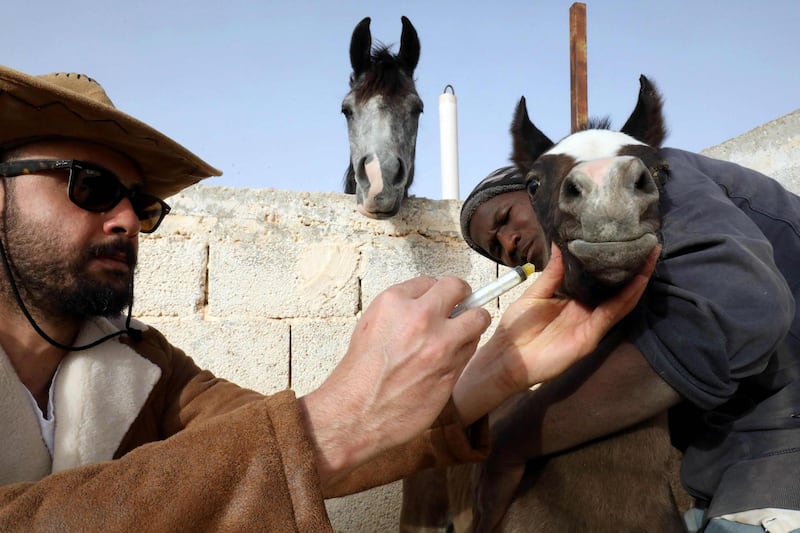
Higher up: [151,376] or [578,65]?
[578,65]

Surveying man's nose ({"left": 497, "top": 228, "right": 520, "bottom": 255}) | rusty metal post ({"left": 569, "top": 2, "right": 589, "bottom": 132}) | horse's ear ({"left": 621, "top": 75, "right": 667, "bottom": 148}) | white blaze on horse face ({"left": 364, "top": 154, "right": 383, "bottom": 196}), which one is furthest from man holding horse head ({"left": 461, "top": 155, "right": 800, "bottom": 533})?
rusty metal post ({"left": 569, "top": 2, "right": 589, "bottom": 132})

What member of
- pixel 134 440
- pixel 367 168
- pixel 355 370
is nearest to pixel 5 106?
pixel 134 440

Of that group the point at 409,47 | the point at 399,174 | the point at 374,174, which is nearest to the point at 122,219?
the point at 374,174

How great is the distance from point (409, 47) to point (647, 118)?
11.7 feet

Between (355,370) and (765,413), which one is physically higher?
(355,370)

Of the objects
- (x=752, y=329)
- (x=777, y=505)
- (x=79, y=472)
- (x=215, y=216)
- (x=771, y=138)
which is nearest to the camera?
(x=79, y=472)

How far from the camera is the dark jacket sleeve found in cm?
149

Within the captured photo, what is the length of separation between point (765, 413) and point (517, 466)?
0.70 meters

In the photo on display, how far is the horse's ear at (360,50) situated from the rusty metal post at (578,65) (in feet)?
5.44

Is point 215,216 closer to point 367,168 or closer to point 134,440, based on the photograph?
point 367,168

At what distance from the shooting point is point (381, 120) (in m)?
4.60

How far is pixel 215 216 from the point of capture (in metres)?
3.75

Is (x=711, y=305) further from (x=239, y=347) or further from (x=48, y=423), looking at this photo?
(x=239, y=347)

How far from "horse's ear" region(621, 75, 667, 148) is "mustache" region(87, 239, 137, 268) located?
64.9 inches
